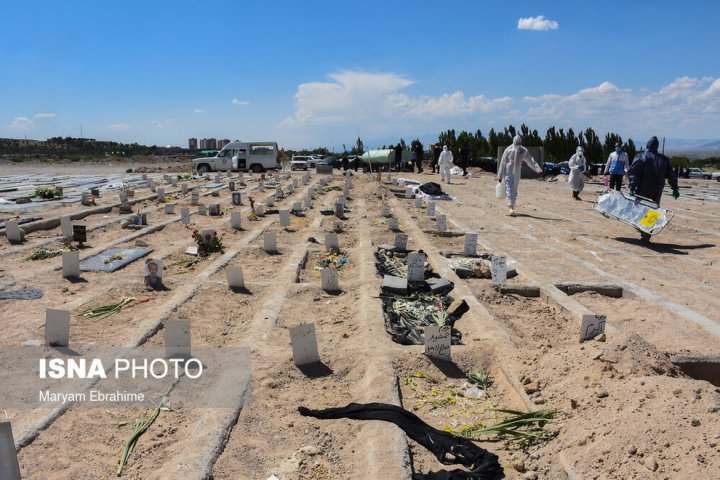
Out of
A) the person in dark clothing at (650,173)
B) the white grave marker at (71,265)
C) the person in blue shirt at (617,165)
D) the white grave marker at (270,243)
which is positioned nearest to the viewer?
the white grave marker at (71,265)

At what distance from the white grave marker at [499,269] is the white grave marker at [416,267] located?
0.68 meters

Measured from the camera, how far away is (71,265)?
5852 millimetres

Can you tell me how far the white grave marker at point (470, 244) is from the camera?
22.9ft

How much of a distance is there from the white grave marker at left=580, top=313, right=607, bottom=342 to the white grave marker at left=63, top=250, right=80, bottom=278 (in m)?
4.90

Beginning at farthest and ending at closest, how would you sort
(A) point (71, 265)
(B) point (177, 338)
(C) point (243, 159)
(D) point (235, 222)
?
(C) point (243, 159) < (D) point (235, 222) < (A) point (71, 265) < (B) point (177, 338)

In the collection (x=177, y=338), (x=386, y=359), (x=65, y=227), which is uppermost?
(x=65, y=227)

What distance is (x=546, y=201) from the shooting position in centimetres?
1430

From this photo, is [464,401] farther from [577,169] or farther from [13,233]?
[577,169]

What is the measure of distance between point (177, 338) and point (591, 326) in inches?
106

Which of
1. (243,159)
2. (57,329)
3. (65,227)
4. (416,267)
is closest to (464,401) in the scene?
(416,267)

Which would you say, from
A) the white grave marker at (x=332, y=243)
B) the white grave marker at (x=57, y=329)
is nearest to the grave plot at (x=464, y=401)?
the white grave marker at (x=57, y=329)

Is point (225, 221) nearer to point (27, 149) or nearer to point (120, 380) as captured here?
point (120, 380)

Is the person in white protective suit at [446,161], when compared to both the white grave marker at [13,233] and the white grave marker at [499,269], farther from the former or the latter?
the white grave marker at [499,269]

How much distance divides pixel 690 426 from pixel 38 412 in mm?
3097
